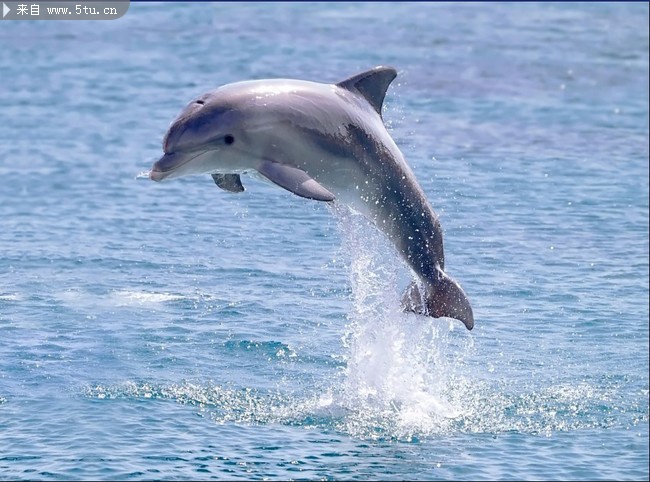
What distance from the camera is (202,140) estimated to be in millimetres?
13180

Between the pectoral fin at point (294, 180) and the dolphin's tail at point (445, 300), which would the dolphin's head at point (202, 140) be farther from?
the dolphin's tail at point (445, 300)

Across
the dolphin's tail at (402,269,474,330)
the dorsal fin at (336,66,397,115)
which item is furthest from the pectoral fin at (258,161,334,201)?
the dolphin's tail at (402,269,474,330)

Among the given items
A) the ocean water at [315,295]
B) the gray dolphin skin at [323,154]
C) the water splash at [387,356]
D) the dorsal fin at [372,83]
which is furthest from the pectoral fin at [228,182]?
the ocean water at [315,295]

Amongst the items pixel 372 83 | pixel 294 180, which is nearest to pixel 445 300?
pixel 372 83

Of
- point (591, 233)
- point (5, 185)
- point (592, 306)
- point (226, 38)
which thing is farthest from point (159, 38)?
point (592, 306)

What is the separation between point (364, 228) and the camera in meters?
16.2

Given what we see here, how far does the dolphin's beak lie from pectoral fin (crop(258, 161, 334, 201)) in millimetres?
769

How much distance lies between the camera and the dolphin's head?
1316cm

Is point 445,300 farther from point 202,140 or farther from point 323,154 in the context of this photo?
point 202,140

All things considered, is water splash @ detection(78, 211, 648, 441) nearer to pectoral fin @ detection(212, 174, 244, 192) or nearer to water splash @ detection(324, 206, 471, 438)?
water splash @ detection(324, 206, 471, 438)

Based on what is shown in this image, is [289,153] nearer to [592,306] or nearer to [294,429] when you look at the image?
[294,429]

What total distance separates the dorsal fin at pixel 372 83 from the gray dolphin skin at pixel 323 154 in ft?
0.03

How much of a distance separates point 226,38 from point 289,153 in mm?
26748

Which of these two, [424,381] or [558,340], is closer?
[424,381]
